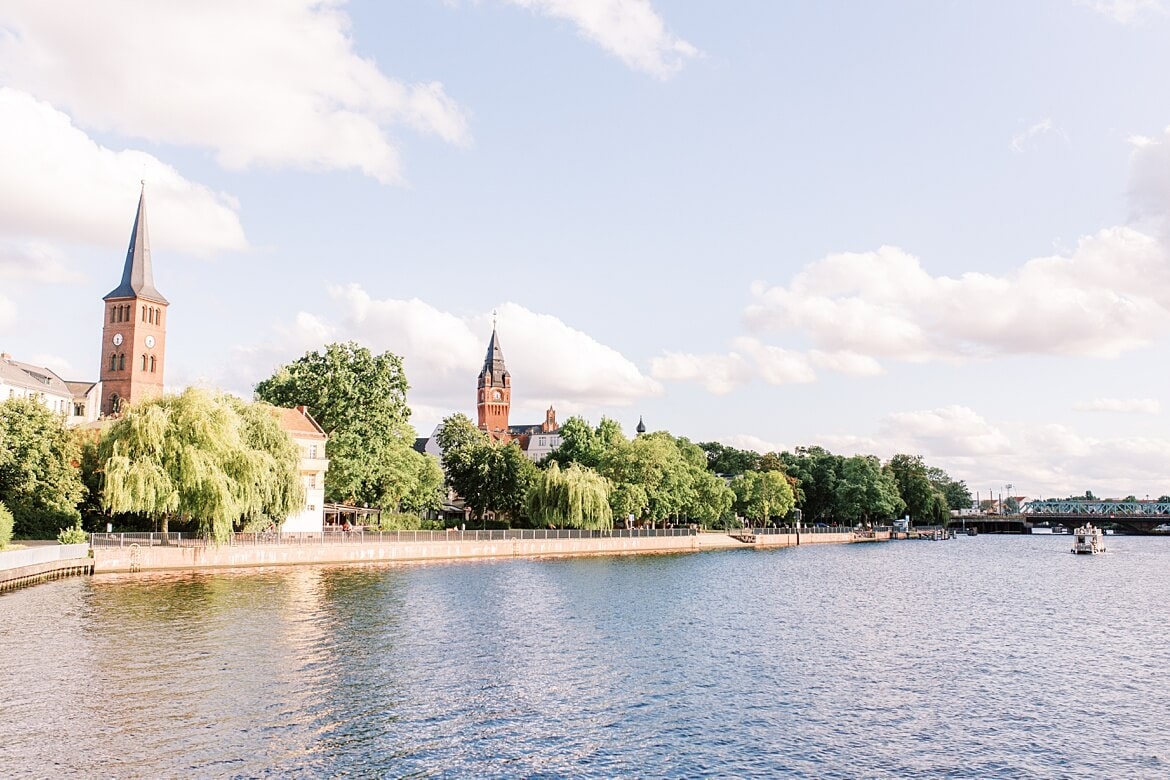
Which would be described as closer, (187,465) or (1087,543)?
(187,465)

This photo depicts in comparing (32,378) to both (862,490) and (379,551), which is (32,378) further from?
(862,490)

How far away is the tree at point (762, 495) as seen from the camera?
14150cm

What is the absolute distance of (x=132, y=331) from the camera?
122000 mm

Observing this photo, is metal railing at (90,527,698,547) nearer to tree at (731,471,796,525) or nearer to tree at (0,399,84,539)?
tree at (0,399,84,539)

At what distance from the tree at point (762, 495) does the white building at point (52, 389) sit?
312ft

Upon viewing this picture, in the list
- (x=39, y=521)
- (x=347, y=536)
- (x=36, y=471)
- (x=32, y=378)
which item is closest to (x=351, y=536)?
(x=347, y=536)

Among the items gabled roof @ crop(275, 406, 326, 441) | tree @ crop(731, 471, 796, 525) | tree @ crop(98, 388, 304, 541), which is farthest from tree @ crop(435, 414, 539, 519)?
tree @ crop(731, 471, 796, 525)

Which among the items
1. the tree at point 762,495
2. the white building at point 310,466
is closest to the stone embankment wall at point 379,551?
the white building at point 310,466

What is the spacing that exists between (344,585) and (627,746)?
36.8 metres

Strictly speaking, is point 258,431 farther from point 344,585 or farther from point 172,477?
point 344,585

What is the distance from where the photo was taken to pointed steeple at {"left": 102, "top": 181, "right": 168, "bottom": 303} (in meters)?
122

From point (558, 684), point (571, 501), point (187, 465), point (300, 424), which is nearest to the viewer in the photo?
point (558, 684)

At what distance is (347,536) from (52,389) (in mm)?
80140

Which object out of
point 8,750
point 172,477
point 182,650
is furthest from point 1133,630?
point 172,477
